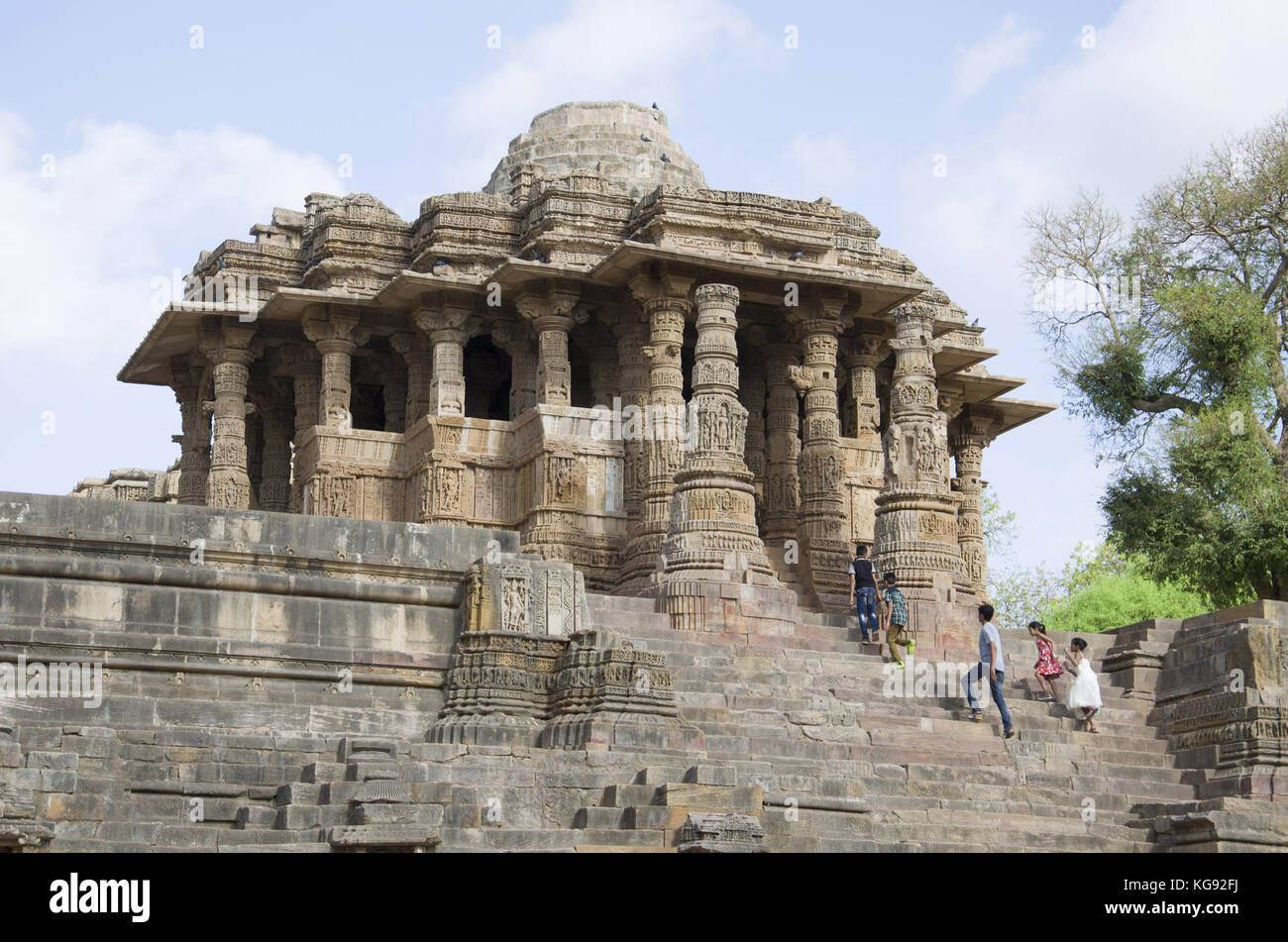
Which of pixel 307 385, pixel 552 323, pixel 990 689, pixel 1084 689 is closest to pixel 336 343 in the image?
pixel 307 385

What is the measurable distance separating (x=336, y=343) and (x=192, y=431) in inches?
174

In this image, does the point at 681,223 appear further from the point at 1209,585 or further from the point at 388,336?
the point at 1209,585

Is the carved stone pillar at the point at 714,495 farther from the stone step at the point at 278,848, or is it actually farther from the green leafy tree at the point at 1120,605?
the green leafy tree at the point at 1120,605

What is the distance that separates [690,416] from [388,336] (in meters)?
8.13

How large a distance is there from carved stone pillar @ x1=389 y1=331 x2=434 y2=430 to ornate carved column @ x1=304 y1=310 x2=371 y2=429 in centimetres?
58

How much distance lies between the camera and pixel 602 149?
34219 millimetres

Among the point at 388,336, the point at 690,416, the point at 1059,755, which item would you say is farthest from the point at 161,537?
the point at 388,336

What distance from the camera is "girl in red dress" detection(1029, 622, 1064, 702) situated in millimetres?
23078

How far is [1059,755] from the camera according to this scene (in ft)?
69.7

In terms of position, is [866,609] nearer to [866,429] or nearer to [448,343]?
[866,429]

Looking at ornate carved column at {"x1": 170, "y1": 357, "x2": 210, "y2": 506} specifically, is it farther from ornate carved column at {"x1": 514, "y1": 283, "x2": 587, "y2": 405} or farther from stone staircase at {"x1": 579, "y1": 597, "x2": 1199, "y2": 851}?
stone staircase at {"x1": 579, "y1": 597, "x2": 1199, "y2": 851}

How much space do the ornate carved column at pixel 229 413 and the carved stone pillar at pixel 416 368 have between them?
248 cm

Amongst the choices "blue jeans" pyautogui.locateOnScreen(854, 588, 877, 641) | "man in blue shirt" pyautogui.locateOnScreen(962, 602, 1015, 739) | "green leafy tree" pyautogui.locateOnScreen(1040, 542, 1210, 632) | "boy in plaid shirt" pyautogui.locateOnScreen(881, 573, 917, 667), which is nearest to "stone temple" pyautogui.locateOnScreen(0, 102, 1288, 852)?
"man in blue shirt" pyautogui.locateOnScreen(962, 602, 1015, 739)
